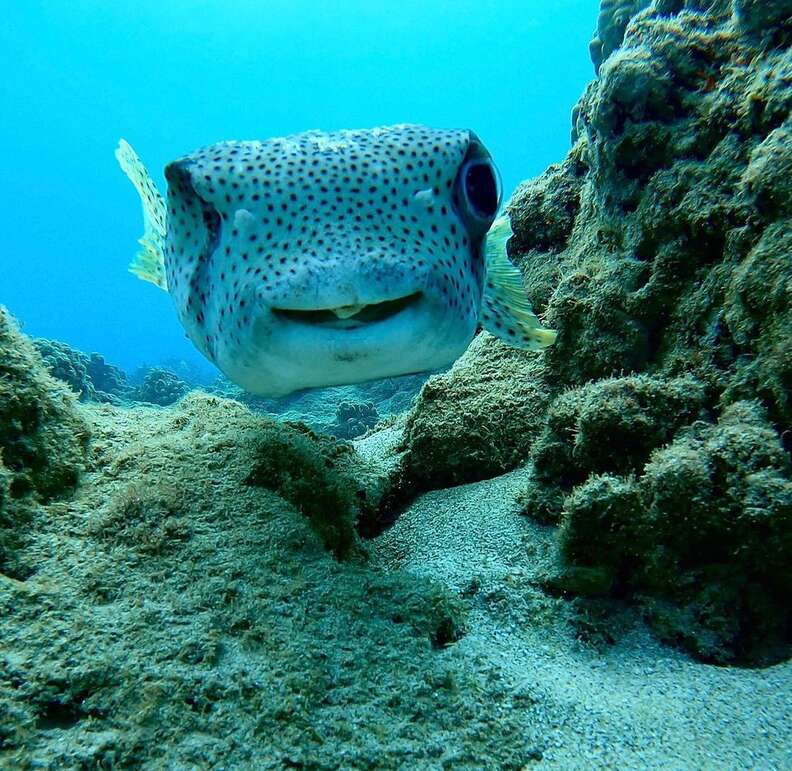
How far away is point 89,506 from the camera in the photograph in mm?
2254

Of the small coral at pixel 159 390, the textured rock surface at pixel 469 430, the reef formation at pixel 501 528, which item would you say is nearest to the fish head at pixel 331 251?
the reef formation at pixel 501 528

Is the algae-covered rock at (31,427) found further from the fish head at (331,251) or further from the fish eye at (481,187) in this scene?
the fish eye at (481,187)

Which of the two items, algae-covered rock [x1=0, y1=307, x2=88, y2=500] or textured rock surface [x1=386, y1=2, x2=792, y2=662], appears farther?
textured rock surface [x1=386, y1=2, x2=792, y2=662]

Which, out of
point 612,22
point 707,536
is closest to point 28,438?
point 707,536

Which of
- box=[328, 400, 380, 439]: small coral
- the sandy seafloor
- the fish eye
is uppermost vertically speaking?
box=[328, 400, 380, 439]: small coral

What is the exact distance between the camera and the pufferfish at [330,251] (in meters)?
1.91

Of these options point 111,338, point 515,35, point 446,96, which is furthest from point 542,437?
point 111,338

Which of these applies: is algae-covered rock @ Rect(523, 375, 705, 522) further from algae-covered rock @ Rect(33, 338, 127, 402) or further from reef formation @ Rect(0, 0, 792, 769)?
algae-covered rock @ Rect(33, 338, 127, 402)

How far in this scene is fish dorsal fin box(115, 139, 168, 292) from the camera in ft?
12.2

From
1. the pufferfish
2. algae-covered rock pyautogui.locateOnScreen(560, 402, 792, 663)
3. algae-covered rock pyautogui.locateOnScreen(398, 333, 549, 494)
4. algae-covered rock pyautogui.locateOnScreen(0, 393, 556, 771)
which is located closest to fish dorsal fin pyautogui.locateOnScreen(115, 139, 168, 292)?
the pufferfish

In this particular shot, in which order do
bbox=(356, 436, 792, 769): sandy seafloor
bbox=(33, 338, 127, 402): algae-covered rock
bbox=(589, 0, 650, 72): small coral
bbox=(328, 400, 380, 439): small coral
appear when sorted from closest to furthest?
bbox=(356, 436, 792, 769): sandy seafloor, bbox=(589, 0, 650, 72): small coral, bbox=(328, 400, 380, 439): small coral, bbox=(33, 338, 127, 402): algae-covered rock

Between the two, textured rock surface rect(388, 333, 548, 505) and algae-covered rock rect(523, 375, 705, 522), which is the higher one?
textured rock surface rect(388, 333, 548, 505)

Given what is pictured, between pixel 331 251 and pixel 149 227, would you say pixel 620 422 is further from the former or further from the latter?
pixel 149 227

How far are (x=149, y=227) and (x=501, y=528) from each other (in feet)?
10.9
